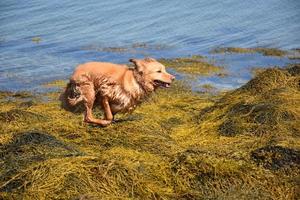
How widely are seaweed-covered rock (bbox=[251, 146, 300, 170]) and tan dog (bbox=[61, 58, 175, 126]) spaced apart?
6.29ft

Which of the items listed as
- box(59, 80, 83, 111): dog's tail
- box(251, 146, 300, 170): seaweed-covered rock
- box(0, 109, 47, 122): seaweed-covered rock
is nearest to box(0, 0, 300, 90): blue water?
box(0, 109, 47, 122): seaweed-covered rock

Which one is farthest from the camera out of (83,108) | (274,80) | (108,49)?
(108,49)

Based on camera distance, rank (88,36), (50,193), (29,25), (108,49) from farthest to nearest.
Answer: (29,25) < (88,36) < (108,49) < (50,193)

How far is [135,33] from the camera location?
3444 centimetres

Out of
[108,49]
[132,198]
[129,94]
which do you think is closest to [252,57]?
[108,49]

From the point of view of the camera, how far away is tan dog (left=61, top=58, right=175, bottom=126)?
8.77 metres

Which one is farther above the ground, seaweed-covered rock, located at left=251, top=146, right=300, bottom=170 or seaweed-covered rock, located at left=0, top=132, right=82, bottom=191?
seaweed-covered rock, located at left=0, top=132, right=82, bottom=191

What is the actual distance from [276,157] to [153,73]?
2404mm

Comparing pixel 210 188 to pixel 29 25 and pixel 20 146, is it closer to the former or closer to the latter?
pixel 20 146

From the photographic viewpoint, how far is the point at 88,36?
3431 centimetres

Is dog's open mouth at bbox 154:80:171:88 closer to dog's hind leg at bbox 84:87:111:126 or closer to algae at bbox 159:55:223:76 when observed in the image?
dog's hind leg at bbox 84:87:111:126

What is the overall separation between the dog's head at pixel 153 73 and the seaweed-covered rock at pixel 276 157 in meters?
1.85

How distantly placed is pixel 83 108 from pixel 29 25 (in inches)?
1310

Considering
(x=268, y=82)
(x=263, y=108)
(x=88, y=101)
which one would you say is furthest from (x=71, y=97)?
(x=268, y=82)
